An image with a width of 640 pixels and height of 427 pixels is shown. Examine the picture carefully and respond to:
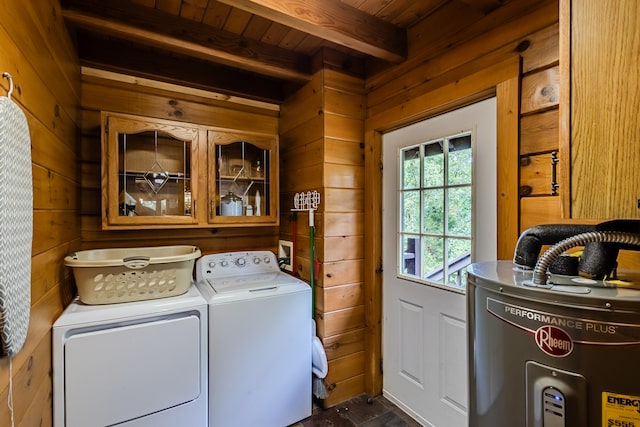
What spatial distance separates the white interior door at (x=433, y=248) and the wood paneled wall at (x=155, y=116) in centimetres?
104

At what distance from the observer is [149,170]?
1871mm

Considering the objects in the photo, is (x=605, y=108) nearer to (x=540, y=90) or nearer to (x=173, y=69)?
(x=540, y=90)

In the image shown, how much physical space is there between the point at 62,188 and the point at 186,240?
0.82 m

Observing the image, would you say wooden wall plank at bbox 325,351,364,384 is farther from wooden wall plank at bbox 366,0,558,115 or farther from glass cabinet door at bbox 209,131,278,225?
wooden wall plank at bbox 366,0,558,115

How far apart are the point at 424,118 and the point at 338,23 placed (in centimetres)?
70

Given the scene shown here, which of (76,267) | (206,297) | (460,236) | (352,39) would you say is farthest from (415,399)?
(352,39)

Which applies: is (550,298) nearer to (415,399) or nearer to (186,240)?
(415,399)

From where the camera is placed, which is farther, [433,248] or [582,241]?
[433,248]

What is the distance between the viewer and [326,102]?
6.51 ft

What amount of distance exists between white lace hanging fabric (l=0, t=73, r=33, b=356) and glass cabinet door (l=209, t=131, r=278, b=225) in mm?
1096

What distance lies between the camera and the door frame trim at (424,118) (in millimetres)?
1329

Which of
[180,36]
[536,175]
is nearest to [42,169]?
[180,36]

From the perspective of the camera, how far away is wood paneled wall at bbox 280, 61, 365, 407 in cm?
199

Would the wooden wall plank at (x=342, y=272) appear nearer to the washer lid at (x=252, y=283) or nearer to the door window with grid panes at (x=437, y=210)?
the washer lid at (x=252, y=283)
